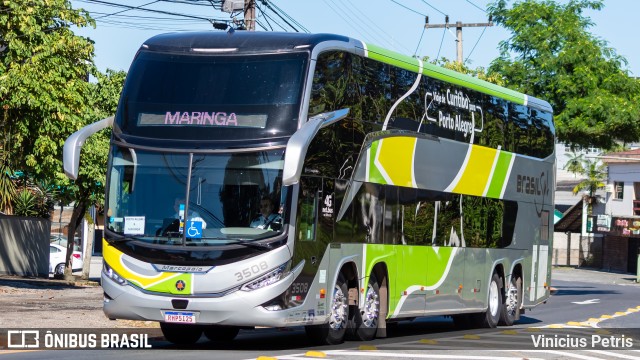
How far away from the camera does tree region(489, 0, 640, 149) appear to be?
113ft

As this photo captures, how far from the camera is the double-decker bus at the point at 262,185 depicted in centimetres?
1500

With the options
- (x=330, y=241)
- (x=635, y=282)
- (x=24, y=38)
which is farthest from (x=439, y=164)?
(x=635, y=282)

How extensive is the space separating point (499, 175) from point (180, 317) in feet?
31.5

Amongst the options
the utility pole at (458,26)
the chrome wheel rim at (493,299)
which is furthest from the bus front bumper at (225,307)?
the utility pole at (458,26)

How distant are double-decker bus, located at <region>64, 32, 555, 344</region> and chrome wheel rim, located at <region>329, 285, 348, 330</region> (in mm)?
37

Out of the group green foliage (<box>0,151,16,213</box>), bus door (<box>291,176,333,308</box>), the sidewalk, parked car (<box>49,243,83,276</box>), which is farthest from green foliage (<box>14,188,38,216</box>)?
the sidewalk

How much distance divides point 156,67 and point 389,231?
15.4 feet

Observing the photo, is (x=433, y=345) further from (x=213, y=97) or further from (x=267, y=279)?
(x=213, y=97)

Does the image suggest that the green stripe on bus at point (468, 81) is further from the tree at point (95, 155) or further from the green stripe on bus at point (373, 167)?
the tree at point (95, 155)

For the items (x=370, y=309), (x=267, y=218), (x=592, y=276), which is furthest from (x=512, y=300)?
(x=592, y=276)

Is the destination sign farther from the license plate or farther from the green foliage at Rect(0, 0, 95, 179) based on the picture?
the green foliage at Rect(0, 0, 95, 179)

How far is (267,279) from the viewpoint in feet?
49.0

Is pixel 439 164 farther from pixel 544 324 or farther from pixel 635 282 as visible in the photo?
pixel 635 282

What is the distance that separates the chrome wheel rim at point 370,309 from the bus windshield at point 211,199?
121 inches
